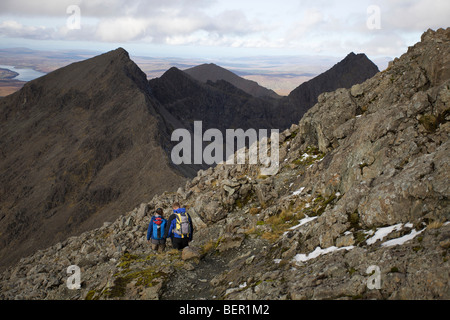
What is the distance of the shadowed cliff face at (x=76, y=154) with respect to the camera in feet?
259

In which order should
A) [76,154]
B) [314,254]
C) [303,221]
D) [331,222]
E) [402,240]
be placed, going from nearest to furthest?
1. [402,240]
2. [314,254]
3. [331,222]
4. [303,221]
5. [76,154]

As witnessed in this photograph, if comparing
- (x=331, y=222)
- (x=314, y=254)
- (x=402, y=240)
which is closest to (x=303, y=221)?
(x=331, y=222)

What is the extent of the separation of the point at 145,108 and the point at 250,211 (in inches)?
4040

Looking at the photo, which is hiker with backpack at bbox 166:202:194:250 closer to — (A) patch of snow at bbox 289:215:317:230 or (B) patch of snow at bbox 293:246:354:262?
(A) patch of snow at bbox 289:215:317:230

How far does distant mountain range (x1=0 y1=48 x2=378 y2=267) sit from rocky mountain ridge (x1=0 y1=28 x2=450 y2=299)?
51340 millimetres

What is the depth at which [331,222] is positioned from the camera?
39.7ft

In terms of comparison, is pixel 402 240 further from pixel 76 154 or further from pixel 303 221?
pixel 76 154

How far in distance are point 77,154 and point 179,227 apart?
9680cm

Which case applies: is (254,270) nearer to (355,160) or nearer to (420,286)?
(420,286)

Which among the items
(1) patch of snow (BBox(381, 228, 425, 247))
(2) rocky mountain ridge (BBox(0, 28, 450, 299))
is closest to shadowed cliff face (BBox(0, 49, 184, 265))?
(2) rocky mountain ridge (BBox(0, 28, 450, 299))

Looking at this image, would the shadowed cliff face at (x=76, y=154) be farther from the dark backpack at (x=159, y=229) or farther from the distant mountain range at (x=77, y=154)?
the dark backpack at (x=159, y=229)

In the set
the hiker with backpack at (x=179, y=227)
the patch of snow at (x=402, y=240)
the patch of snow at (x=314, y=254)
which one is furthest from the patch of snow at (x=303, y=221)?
the patch of snow at (x=402, y=240)

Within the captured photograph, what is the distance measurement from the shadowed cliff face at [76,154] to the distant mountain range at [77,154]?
0.87 ft
